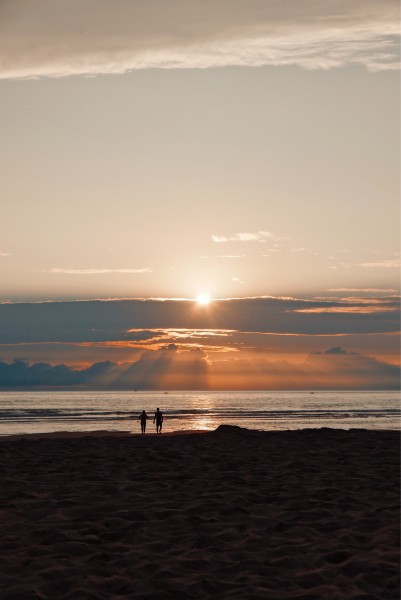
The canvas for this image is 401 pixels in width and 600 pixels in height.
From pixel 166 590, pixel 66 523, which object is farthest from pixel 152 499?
pixel 166 590

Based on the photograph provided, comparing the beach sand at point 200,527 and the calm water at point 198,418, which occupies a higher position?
the beach sand at point 200,527

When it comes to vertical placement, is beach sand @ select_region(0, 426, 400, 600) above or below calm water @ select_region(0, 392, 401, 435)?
above

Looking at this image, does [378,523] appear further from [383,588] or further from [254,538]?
[383,588]

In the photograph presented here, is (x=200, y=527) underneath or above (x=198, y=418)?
above

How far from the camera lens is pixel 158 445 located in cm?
2156

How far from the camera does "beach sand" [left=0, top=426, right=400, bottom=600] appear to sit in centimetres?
733

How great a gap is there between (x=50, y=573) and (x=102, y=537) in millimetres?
1757

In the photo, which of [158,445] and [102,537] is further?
[158,445]

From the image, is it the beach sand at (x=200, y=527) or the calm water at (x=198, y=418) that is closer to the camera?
the beach sand at (x=200, y=527)

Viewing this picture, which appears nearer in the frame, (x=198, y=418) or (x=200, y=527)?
(x=200, y=527)

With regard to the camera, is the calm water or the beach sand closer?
the beach sand

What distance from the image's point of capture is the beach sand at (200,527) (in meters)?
7.33

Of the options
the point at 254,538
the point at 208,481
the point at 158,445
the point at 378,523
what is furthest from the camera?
the point at 158,445

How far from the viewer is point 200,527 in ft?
31.9
